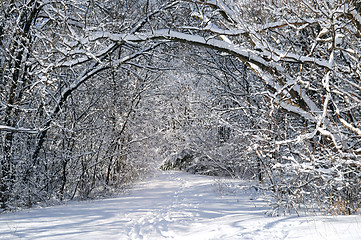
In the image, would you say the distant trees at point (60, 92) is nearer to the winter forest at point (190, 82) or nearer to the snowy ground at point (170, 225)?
the winter forest at point (190, 82)

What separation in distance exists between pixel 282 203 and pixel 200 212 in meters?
1.73

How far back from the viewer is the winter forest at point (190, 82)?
403 centimetres

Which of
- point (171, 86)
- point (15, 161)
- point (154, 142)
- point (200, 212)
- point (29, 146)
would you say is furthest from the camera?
point (154, 142)

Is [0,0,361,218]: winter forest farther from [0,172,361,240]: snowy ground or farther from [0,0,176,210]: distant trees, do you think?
[0,172,361,240]: snowy ground

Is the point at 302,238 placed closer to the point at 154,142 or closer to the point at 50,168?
the point at 50,168

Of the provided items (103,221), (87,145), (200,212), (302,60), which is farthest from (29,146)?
(302,60)

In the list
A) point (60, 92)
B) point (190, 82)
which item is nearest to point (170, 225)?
point (60, 92)

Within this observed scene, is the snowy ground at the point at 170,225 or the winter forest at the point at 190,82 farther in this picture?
the winter forest at the point at 190,82

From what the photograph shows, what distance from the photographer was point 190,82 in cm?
1269

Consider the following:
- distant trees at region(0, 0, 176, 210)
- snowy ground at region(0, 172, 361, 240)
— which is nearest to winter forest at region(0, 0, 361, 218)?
distant trees at region(0, 0, 176, 210)

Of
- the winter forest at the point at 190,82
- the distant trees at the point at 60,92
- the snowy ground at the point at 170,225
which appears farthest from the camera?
the distant trees at the point at 60,92

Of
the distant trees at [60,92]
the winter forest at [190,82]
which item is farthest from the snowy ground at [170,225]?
the distant trees at [60,92]

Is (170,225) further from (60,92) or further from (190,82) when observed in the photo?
(190,82)

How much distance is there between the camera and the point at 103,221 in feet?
15.0
